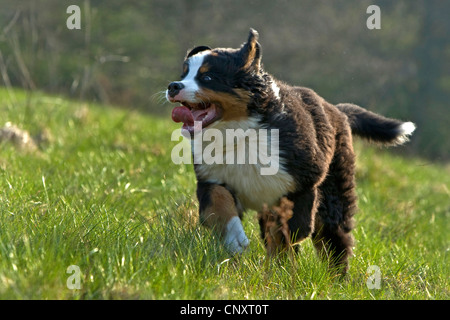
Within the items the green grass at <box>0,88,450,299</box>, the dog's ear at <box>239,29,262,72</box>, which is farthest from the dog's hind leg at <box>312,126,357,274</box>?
the dog's ear at <box>239,29,262,72</box>

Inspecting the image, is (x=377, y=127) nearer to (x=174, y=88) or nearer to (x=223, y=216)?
(x=223, y=216)

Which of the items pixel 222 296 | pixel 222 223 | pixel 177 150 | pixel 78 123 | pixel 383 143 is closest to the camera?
pixel 222 296

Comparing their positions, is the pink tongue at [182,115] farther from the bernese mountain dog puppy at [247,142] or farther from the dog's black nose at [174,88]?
the dog's black nose at [174,88]

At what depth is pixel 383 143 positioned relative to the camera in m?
5.35

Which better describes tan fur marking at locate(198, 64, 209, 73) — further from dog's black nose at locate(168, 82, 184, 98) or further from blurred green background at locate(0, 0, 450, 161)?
blurred green background at locate(0, 0, 450, 161)

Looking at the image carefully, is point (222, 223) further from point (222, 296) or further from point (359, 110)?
point (359, 110)

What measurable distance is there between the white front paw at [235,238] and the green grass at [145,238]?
0.08 meters

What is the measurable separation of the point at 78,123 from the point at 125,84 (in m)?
13.0

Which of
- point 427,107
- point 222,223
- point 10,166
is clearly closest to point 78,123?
point 10,166

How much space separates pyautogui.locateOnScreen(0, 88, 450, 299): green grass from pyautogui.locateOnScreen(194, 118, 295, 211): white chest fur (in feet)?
1.20

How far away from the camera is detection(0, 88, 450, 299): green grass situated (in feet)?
9.93

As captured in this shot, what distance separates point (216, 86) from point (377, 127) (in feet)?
5.80

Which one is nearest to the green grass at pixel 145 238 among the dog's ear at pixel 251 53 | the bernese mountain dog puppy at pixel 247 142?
the bernese mountain dog puppy at pixel 247 142

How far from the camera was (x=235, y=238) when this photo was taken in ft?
13.2
